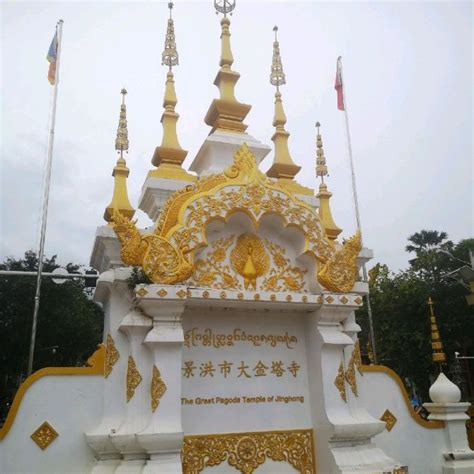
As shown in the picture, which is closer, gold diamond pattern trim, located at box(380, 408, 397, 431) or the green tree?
gold diamond pattern trim, located at box(380, 408, 397, 431)

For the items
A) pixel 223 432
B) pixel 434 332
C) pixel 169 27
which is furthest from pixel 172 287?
pixel 169 27

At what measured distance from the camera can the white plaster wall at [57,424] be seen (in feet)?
20.6

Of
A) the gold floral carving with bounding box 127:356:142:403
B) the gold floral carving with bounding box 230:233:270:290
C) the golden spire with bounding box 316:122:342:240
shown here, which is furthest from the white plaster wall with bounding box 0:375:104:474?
the golden spire with bounding box 316:122:342:240

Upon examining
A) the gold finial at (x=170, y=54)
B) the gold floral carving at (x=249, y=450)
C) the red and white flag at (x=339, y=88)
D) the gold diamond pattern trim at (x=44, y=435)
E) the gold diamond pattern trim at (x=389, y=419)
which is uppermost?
the red and white flag at (x=339, y=88)

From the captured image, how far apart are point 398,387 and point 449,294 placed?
1849cm

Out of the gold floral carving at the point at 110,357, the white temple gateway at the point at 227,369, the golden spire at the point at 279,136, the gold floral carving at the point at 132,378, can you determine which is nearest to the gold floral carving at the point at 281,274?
the white temple gateway at the point at 227,369

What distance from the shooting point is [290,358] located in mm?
7781

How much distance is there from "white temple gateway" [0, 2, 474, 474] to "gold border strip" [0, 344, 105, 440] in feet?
0.06

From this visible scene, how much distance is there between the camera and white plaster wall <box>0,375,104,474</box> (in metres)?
6.28

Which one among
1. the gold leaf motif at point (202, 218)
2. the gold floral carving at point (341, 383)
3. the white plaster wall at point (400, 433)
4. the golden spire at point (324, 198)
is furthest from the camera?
the golden spire at point (324, 198)

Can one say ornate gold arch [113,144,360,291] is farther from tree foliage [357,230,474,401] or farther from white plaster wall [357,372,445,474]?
tree foliage [357,230,474,401]

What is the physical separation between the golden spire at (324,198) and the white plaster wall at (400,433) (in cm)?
277

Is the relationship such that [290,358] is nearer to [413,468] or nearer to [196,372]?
[196,372]

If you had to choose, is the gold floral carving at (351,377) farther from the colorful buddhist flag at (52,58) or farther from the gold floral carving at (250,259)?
the colorful buddhist flag at (52,58)
